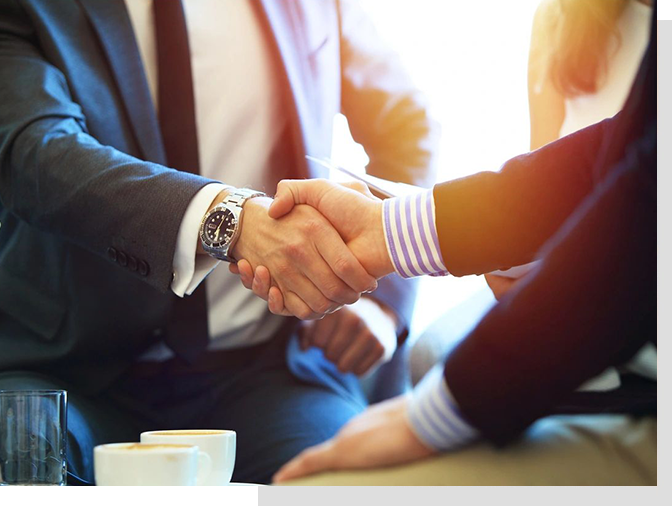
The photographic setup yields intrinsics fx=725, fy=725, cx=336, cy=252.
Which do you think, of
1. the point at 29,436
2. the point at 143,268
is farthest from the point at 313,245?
the point at 29,436

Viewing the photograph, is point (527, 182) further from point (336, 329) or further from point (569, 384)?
point (336, 329)

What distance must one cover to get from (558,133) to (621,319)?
292mm

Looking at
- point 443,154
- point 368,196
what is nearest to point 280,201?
Result: point 368,196

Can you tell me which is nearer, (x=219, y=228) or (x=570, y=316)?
(x=570, y=316)

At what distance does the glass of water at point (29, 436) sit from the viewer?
910 mm

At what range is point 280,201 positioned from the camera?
3.09 feet

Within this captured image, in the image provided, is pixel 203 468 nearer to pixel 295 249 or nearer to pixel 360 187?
pixel 295 249

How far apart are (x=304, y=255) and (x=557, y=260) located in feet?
1.04

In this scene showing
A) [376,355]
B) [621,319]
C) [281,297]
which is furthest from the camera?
[376,355]

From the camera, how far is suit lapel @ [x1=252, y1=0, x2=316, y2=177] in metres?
1.10

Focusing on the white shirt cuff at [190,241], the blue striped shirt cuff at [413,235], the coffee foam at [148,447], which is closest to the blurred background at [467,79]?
the blue striped shirt cuff at [413,235]

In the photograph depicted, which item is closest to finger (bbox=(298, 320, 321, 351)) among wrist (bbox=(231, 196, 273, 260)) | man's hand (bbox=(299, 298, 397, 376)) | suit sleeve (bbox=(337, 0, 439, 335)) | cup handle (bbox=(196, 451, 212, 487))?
man's hand (bbox=(299, 298, 397, 376))

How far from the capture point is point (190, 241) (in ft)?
3.06

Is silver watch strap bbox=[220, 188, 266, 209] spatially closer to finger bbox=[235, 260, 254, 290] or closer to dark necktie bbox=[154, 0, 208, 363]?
finger bbox=[235, 260, 254, 290]
